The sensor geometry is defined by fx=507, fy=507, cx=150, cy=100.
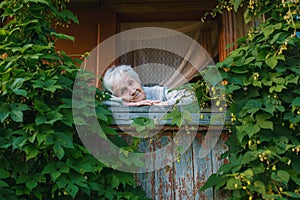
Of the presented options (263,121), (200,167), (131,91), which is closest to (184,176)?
(200,167)

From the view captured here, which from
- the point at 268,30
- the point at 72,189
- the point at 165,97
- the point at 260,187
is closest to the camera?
the point at 72,189

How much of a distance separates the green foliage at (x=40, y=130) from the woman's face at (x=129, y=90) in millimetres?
432

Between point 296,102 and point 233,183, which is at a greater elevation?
point 296,102

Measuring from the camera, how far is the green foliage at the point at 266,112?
7.58 feet

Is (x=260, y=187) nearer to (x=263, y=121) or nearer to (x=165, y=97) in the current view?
(x=263, y=121)

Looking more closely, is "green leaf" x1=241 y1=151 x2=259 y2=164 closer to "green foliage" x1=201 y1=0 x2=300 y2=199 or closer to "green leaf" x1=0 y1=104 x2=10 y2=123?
"green foliage" x1=201 y1=0 x2=300 y2=199

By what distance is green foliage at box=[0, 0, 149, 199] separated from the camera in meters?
2.23

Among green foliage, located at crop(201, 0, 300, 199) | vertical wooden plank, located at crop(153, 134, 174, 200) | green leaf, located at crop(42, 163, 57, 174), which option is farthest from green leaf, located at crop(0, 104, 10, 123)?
green foliage, located at crop(201, 0, 300, 199)

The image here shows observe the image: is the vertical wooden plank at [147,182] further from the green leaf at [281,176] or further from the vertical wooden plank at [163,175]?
the green leaf at [281,176]

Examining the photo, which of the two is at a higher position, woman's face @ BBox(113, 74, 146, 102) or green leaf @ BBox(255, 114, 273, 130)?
woman's face @ BBox(113, 74, 146, 102)

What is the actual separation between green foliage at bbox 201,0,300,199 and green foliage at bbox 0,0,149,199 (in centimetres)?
53

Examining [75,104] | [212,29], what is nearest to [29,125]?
[75,104]

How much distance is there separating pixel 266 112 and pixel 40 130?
106 centimetres

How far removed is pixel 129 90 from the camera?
3.05 metres
